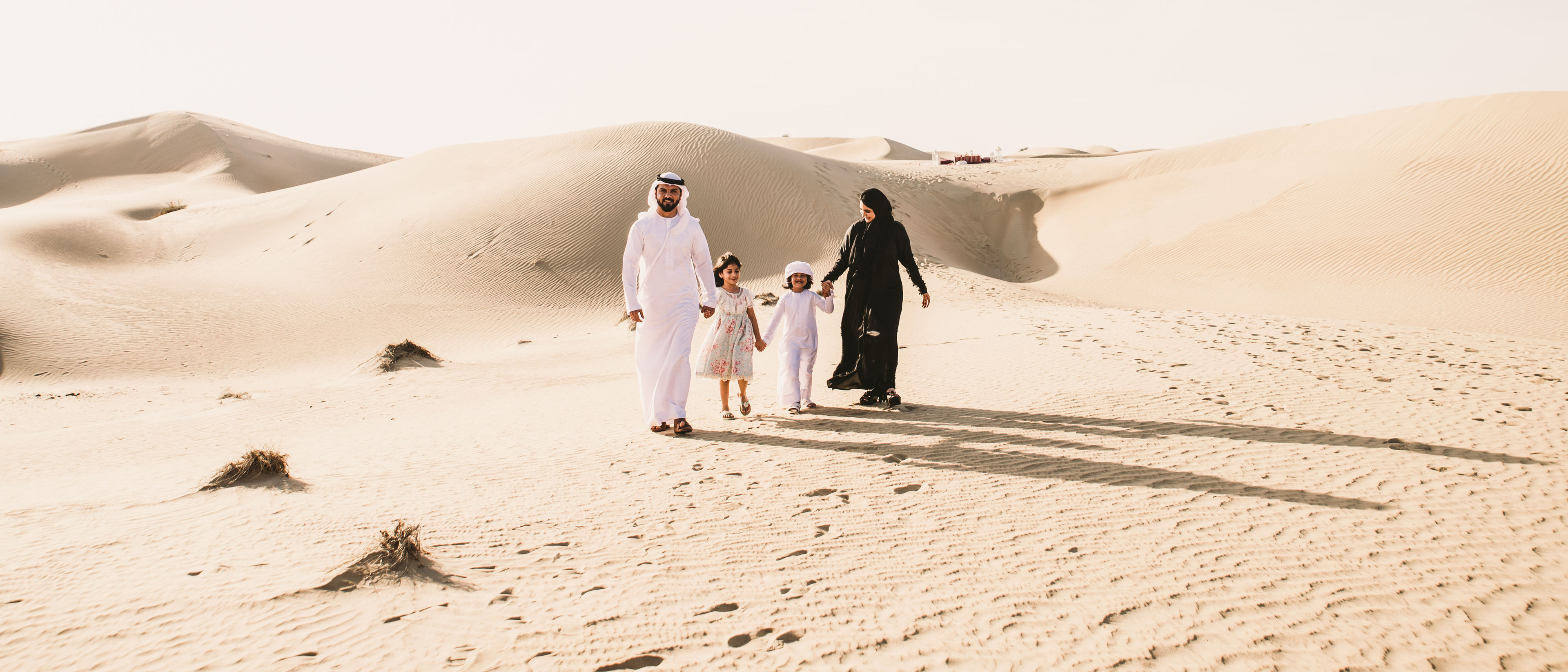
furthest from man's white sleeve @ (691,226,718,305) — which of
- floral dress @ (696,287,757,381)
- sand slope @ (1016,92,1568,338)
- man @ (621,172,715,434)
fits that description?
sand slope @ (1016,92,1568,338)

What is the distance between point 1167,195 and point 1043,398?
2004cm

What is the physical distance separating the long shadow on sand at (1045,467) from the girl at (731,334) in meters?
0.55

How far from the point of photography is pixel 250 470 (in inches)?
192

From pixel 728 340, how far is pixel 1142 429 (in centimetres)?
293

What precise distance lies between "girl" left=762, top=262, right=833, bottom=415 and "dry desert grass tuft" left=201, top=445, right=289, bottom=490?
10.5ft

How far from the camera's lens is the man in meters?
5.76

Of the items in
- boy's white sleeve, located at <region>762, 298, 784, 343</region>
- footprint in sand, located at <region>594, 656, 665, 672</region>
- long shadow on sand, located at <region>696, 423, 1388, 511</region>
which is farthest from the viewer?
boy's white sleeve, located at <region>762, 298, 784, 343</region>

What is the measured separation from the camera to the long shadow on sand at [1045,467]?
169 inches

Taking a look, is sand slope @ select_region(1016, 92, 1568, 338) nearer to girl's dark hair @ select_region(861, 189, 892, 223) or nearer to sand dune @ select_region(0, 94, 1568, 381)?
sand dune @ select_region(0, 94, 1568, 381)

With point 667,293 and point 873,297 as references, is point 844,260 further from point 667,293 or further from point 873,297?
point 667,293

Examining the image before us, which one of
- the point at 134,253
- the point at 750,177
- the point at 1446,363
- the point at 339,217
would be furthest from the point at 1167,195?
the point at 134,253

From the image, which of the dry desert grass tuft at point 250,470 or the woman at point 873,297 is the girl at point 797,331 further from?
the dry desert grass tuft at point 250,470

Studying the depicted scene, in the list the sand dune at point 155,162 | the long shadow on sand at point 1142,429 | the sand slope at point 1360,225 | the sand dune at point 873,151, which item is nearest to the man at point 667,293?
the long shadow on sand at point 1142,429

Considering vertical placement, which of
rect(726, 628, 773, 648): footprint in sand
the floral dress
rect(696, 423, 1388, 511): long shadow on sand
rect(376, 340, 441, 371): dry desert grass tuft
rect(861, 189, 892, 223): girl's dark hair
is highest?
rect(861, 189, 892, 223): girl's dark hair
